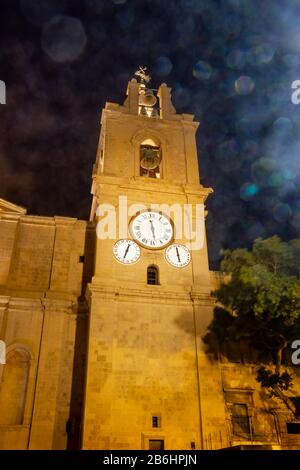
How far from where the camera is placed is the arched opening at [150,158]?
2922 cm

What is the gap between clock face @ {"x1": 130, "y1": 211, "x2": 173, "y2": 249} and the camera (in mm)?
25312

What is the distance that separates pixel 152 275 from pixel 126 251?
1886 millimetres

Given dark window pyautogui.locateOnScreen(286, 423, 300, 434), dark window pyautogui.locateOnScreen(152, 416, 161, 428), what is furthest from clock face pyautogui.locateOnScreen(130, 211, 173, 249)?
dark window pyautogui.locateOnScreen(286, 423, 300, 434)

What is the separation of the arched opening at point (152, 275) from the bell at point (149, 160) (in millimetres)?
7354

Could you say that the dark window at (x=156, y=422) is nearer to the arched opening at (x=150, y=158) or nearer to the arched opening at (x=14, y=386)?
the arched opening at (x=14, y=386)

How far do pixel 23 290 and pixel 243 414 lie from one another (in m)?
12.7

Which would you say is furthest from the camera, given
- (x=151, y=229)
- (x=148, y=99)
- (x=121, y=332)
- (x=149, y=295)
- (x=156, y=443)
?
(x=148, y=99)

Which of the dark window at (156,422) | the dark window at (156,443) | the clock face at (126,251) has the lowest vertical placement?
the dark window at (156,443)

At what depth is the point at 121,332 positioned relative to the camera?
22.5 m

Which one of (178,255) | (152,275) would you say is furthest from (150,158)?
(152,275)

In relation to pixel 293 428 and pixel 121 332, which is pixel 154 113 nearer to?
pixel 121 332

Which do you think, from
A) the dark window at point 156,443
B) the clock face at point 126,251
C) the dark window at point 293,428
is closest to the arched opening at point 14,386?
the dark window at point 156,443

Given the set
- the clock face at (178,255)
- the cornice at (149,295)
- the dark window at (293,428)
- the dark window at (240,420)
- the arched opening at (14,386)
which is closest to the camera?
the arched opening at (14,386)
